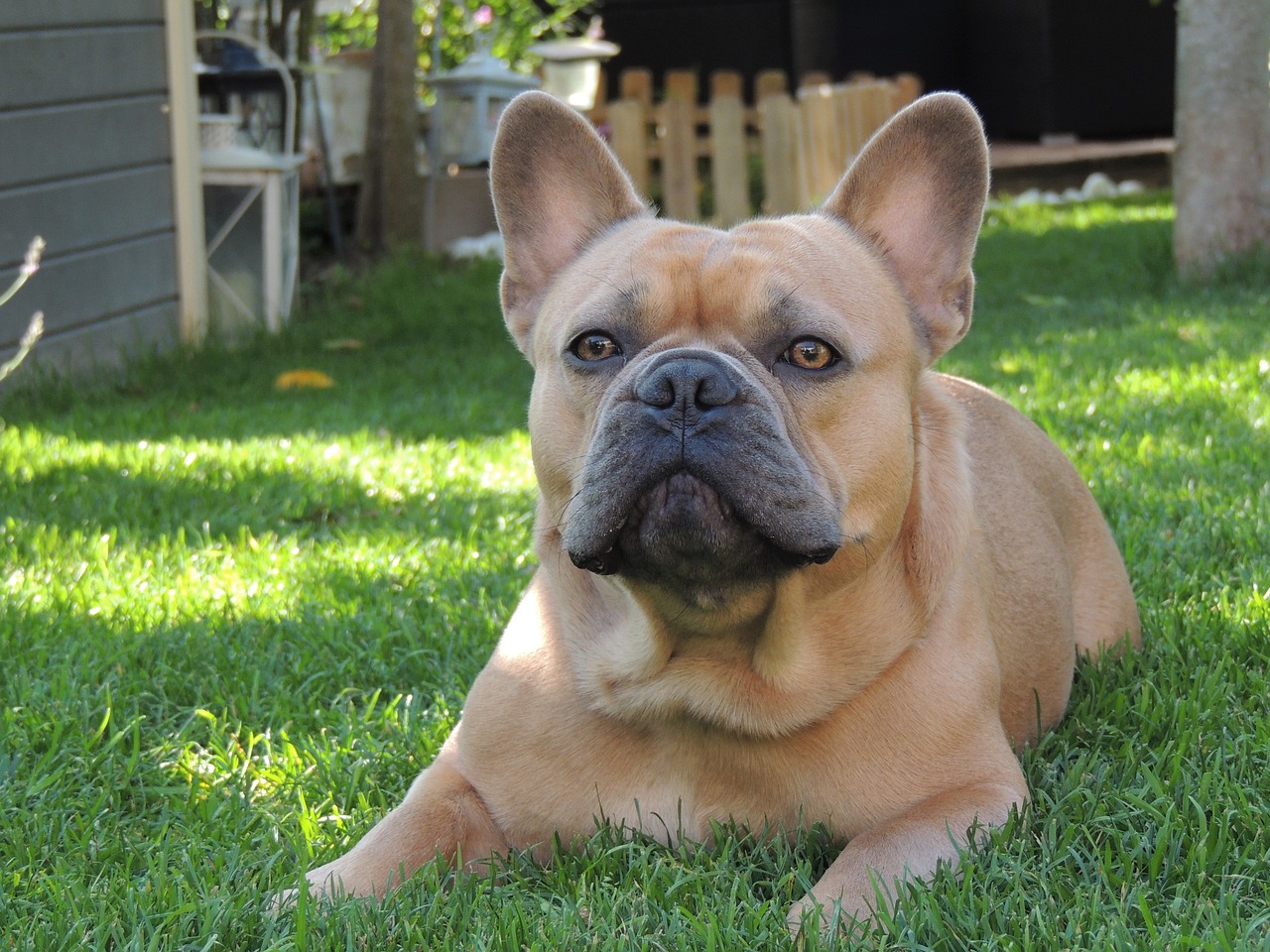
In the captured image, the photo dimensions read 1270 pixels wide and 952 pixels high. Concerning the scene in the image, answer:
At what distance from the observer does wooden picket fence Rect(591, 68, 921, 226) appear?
13320 mm

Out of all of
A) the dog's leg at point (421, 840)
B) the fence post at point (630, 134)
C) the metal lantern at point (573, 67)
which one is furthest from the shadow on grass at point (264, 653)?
the metal lantern at point (573, 67)

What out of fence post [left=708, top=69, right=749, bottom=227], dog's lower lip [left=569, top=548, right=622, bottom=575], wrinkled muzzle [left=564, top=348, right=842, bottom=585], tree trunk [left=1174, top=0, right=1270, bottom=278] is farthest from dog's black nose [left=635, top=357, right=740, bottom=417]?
fence post [left=708, top=69, right=749, bottom=227]

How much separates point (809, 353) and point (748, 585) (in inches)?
18.2

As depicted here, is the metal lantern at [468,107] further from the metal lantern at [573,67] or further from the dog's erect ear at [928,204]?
the dog's erect ear at [928,204]

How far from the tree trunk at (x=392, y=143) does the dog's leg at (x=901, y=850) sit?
9134 millimetres

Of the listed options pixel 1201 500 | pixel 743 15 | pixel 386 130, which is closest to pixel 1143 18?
pixel 743 15

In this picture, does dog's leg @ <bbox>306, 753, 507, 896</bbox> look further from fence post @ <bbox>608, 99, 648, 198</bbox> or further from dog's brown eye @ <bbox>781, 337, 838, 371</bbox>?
fence post @ <bbox>608, 99, 648, 198</bbox>

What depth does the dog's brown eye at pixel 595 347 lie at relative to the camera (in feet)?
9.19

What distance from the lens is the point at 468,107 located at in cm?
1301

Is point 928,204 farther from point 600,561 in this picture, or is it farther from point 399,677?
point 399,677

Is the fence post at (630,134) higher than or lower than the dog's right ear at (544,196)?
Answer: higher

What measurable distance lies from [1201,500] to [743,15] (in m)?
16.1

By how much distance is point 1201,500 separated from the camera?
460cm

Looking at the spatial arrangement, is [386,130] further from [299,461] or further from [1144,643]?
[1144,643]
